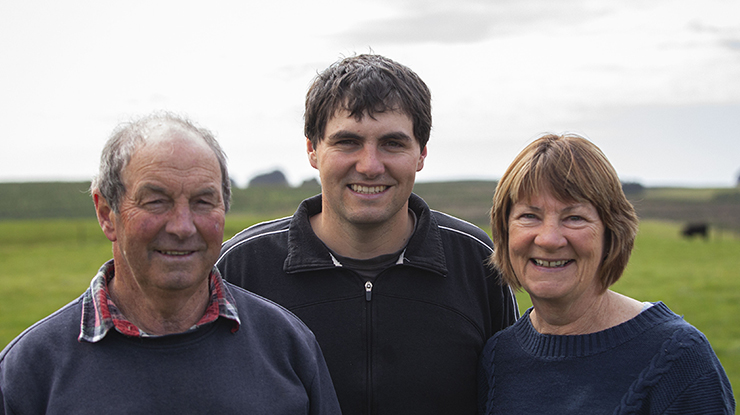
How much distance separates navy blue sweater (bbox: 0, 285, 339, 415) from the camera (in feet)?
7.50

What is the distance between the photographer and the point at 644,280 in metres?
25.0

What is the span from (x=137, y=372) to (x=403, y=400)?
155 centimetres

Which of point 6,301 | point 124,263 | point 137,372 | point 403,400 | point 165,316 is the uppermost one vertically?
point 124,263

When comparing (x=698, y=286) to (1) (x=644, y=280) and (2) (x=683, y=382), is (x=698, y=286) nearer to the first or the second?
(1) (x=644, y=280)

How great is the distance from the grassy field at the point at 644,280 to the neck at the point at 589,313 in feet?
12.9

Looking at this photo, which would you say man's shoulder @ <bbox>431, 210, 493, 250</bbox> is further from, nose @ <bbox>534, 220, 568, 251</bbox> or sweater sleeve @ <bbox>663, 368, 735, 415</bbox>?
sweater sleeve @ <bbox>663, 368, 735, 415</bbox>

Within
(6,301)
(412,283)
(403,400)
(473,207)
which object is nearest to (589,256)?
(412,283)

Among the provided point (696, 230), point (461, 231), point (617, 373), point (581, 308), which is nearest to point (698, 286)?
point (461, 231)

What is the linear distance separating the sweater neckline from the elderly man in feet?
4.12

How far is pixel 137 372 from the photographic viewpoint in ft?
7.84

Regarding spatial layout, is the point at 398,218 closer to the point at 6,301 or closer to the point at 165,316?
the point at 165,316

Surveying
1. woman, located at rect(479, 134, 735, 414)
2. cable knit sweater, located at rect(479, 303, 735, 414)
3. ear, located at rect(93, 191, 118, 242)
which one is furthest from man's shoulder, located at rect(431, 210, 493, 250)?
ear, located at rect(93, 191, 118, 242)

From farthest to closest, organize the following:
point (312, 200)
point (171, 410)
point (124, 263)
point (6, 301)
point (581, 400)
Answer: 1. point (6, 301)
2. point (312, 200)
3. point (581, 400)
4. point (124, 263)
5. point (171, 410)

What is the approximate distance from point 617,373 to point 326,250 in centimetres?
170
